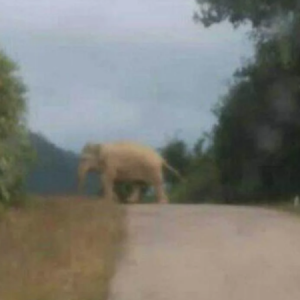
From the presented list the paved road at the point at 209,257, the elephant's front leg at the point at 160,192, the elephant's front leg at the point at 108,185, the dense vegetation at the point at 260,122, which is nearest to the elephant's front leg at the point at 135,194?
the elephant's front leg at the point at 160,192

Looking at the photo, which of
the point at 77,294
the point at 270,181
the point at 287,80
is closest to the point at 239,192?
the point at 270,181

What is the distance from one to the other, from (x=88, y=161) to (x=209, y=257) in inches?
425

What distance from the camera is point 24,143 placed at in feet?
66.5

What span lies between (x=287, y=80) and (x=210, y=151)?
4040 millimetres

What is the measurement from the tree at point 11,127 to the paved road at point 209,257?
1747 mm

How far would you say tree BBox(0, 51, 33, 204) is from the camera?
19.9 m

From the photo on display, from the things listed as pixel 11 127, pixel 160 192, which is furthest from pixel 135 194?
pixel 11 127

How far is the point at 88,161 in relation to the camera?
26.6 meters

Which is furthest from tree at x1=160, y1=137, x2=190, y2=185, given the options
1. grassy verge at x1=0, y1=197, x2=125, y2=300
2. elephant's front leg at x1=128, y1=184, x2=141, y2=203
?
grassy verge at x1=0, y1=197, x2=125, y2=300

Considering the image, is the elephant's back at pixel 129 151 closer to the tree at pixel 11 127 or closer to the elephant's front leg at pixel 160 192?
the elephant's front leg at pixel 160 192

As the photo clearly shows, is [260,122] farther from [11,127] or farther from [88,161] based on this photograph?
[11,127]

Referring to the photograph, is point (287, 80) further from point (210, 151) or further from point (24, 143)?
point (24, 143)

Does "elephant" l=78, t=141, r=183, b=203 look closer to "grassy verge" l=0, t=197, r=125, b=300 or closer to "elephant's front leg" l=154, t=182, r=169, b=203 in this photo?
"elephant's front leg" l=154, t=182, r=169, b=203

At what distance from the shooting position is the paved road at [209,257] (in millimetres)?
14047
